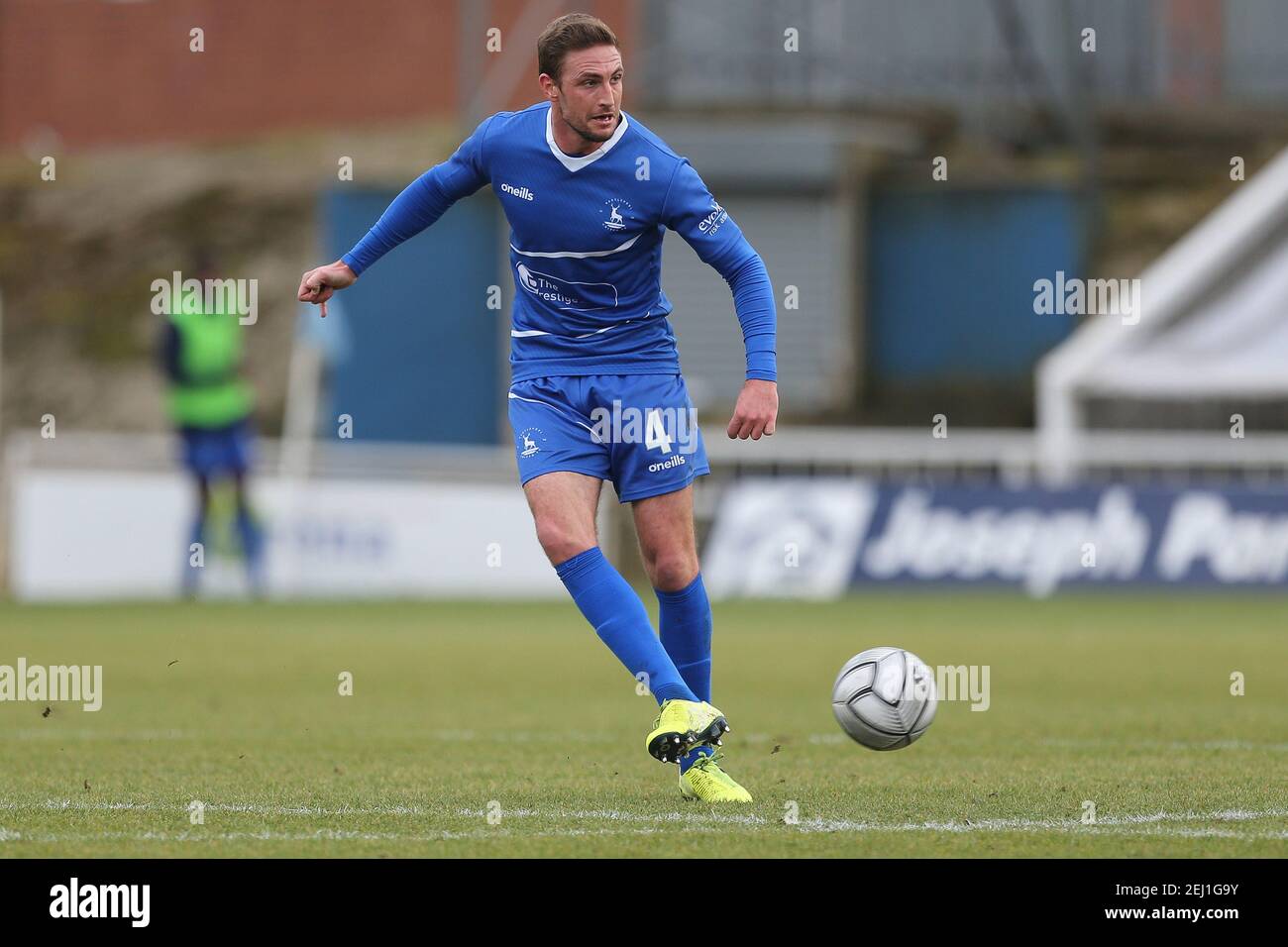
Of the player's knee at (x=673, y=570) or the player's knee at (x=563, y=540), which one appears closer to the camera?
the player's knee at (x=563, y=540)

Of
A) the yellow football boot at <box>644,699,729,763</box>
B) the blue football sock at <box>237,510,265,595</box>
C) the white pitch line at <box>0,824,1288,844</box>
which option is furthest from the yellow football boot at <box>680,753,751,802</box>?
the blue football sock at <box>237,510,265,595</box>

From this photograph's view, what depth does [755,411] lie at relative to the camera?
20.8 ft

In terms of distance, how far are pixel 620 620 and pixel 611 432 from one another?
0.60 meters

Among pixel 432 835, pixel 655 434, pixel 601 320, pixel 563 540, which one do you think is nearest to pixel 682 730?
pixel 563 540

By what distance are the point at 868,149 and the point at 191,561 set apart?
407 inches

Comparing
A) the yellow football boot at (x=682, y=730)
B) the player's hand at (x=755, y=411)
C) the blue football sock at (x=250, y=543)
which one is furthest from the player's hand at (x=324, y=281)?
the blue football sock at (x=250, y=543)

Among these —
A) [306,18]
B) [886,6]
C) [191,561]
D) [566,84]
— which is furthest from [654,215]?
[306,18]

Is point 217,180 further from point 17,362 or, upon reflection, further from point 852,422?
point 852,422

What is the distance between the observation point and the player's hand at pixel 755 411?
6.35m

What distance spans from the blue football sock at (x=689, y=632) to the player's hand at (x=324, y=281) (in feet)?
4.47

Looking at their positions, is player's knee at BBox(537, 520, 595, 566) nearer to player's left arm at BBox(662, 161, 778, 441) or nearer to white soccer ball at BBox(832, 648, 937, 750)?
player's left arm at BBox(662, 161, 778, 441)

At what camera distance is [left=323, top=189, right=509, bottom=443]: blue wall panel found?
25453mm

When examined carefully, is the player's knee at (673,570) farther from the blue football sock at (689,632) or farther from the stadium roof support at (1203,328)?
the stadium roof support at (1203,328)

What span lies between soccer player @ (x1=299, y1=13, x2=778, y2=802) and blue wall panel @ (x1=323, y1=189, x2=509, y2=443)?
18.6m
